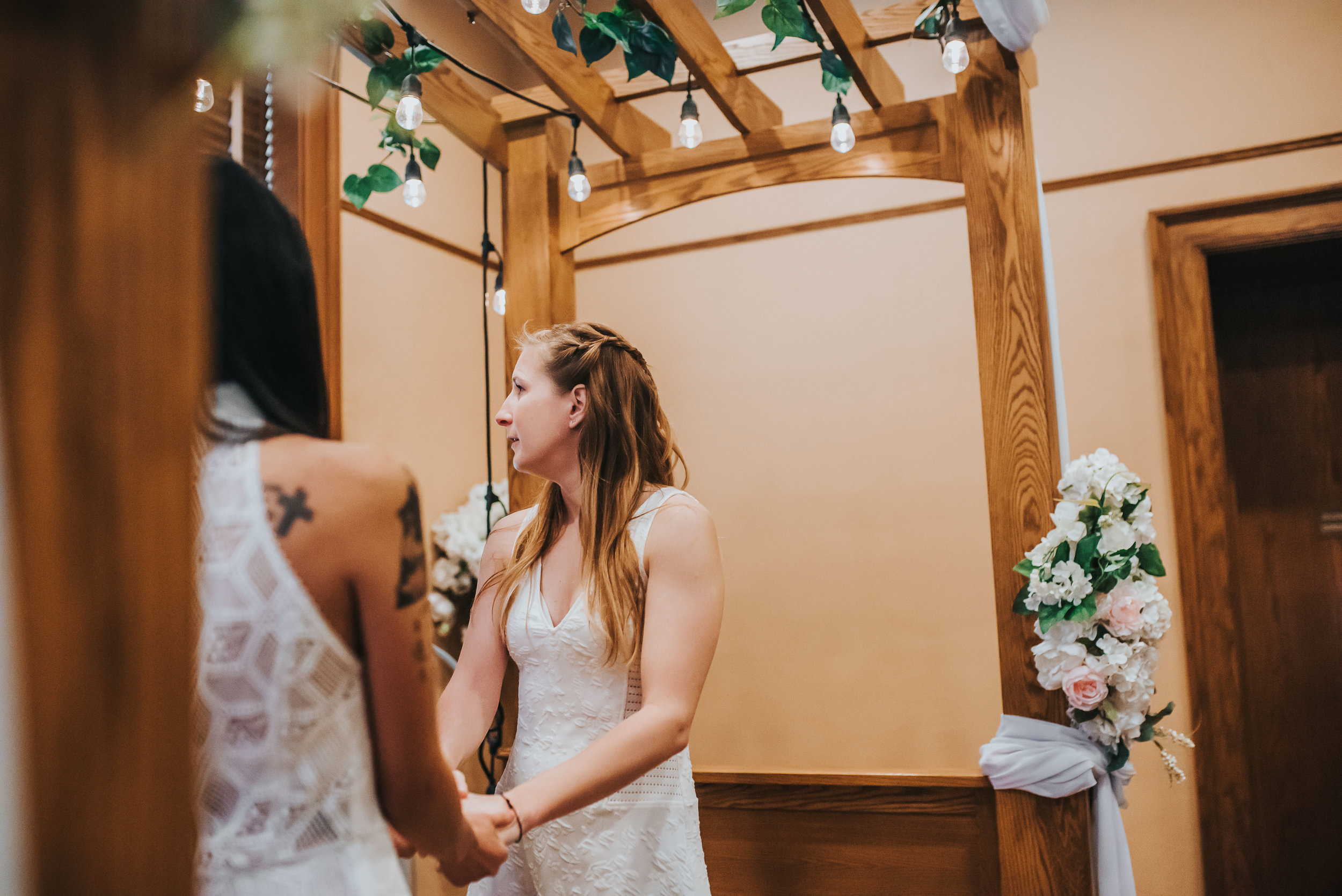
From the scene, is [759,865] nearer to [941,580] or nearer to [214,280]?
[941,580]

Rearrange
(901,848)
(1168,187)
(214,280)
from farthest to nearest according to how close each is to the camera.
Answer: (1168,187)
(901,848)
(214,280)

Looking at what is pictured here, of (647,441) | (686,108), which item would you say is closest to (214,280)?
(647,441)

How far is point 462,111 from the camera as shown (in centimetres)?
273

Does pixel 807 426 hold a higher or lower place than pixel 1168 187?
lower

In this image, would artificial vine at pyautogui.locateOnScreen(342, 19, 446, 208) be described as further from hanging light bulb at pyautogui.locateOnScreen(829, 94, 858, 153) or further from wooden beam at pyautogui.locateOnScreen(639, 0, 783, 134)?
hanging light bulb at pyautogui.locateOnScreen(829, 94, 858, 153)

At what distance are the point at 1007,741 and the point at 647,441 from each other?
3.39 feet

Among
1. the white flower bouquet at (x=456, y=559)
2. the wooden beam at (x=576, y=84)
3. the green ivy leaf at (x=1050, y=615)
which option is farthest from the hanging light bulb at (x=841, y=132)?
the white flower bouquet at (x=456, y=559)

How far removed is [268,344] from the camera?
746 mm

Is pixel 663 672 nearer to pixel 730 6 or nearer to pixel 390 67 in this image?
pixel 730 6

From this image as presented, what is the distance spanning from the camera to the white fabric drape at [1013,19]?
2223 mm

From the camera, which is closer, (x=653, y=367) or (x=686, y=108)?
(x=686, y=108)

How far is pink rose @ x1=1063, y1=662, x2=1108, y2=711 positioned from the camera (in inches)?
81.7

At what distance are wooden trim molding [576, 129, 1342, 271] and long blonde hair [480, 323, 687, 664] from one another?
106 cm

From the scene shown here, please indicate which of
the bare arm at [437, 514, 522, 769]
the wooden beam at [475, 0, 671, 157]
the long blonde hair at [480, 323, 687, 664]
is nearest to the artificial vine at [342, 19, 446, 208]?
the wooden beam at [475, 0, 671, 157]
